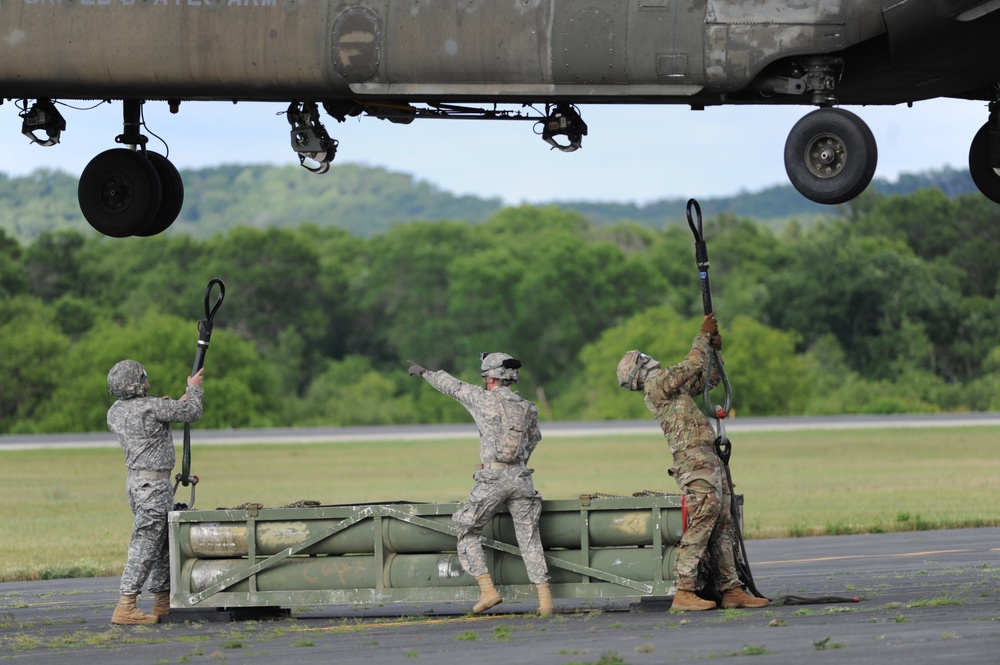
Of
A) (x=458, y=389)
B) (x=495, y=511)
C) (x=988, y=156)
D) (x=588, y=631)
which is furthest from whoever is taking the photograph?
(x=988, y=156)

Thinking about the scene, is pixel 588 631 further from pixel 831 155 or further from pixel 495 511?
pixel 831 155

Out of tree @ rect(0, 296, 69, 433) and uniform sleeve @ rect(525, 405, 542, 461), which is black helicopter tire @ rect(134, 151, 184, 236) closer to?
uniform sleeve @ rect(525, 405, 542, 461)

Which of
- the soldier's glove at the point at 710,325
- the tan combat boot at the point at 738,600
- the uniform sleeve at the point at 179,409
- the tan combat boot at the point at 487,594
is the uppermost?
the soldier's glove at the point at 710,325

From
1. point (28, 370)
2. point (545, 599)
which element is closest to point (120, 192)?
point (545, 599)

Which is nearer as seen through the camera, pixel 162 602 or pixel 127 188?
pixel 162 602

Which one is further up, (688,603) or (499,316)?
(499,316)

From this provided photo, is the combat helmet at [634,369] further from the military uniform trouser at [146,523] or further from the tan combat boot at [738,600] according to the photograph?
the military uniform trouser at [146,523]

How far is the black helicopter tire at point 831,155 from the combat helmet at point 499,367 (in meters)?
2.90

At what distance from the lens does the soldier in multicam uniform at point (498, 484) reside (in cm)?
1281

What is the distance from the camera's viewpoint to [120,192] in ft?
52.5

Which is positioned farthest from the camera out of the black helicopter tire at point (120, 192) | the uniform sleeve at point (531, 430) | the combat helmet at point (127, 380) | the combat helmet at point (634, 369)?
the black helicopter tire at point (120, 192)

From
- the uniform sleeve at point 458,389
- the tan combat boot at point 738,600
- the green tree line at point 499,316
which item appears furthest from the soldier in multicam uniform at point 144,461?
the green tree line at point 499,316

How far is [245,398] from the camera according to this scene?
7631 centimetres

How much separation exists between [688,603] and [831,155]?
13.3 ft
